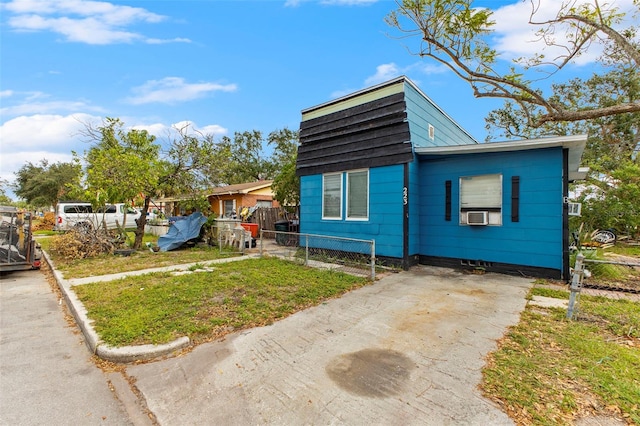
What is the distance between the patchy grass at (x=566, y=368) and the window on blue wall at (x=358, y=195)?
4.42 metres

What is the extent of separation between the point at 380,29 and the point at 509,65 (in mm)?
3427

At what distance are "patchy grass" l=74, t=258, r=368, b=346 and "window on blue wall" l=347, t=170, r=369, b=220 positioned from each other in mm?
2049

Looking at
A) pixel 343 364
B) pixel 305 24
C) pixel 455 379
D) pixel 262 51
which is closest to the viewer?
pixel 455 379

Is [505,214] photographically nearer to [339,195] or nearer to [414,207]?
[414,207]

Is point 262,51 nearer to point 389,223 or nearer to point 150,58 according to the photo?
point 150,58

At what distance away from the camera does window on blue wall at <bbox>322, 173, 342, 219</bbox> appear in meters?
8.35

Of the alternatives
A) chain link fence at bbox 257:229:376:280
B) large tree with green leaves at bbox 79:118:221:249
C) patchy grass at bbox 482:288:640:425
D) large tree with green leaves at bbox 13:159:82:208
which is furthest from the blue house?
large tree with green leaves at bbox 13:159:82:208

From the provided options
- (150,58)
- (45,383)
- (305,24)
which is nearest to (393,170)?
(305,24)

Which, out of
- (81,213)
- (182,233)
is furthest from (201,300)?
(81,213)

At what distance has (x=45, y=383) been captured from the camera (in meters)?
2.65

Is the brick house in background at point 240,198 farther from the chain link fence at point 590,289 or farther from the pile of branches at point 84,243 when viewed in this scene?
the chain link fence at point 590,289

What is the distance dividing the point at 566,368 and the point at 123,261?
9762 mm

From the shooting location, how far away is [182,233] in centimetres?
1105

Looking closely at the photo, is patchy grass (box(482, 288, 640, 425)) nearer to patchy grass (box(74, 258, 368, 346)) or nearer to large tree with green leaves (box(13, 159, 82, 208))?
patchy grass (box(74, 258, 368, 346))
